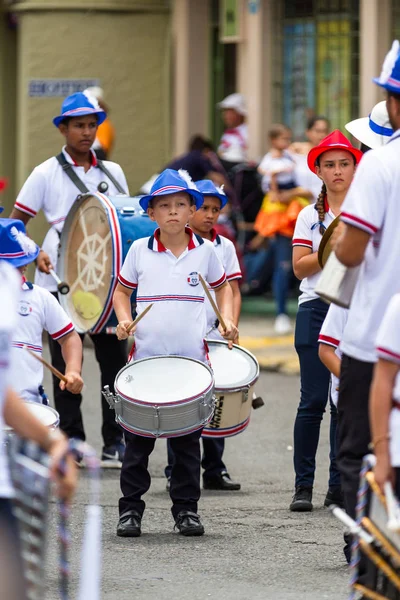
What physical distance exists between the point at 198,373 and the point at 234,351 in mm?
1023

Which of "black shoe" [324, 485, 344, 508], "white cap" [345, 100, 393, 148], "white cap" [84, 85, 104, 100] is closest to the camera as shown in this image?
"white cap" [345, 100, 393, 148]

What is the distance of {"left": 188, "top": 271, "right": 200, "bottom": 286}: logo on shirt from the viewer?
6.93m

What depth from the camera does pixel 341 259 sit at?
4.78m

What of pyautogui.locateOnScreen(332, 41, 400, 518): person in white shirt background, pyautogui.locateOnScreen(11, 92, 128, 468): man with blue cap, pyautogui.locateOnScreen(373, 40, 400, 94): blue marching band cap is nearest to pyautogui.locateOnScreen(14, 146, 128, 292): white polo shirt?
pyautogui.locateOnScreen(11, 92, 128, 468): man with blue cap

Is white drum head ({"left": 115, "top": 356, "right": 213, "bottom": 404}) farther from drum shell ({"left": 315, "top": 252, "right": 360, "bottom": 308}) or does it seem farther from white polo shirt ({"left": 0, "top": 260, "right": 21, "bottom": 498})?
white polo shirt ({"left": 0, "top": 260, "right": 21, "bottom": 498})

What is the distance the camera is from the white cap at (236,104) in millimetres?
15062

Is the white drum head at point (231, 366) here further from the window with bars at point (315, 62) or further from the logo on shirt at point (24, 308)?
the window with bars at point (315, 62)

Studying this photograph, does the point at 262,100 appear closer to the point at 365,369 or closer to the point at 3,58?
the point at 3,58

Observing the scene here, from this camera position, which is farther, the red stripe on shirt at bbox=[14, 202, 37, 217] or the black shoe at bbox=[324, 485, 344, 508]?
the red stripe on shirt at bbox=[14, 202, 37, 217]

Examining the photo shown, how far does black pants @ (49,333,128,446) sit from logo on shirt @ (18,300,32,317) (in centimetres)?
196

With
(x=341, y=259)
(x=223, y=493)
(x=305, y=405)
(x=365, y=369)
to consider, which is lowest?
(x=223, y=493)

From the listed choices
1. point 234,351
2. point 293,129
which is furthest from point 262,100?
point 234,351

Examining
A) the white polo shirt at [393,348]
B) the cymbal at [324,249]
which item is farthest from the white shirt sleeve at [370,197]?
the cymbal at [324,249]

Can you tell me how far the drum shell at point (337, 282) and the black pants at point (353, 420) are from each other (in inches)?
9.1
